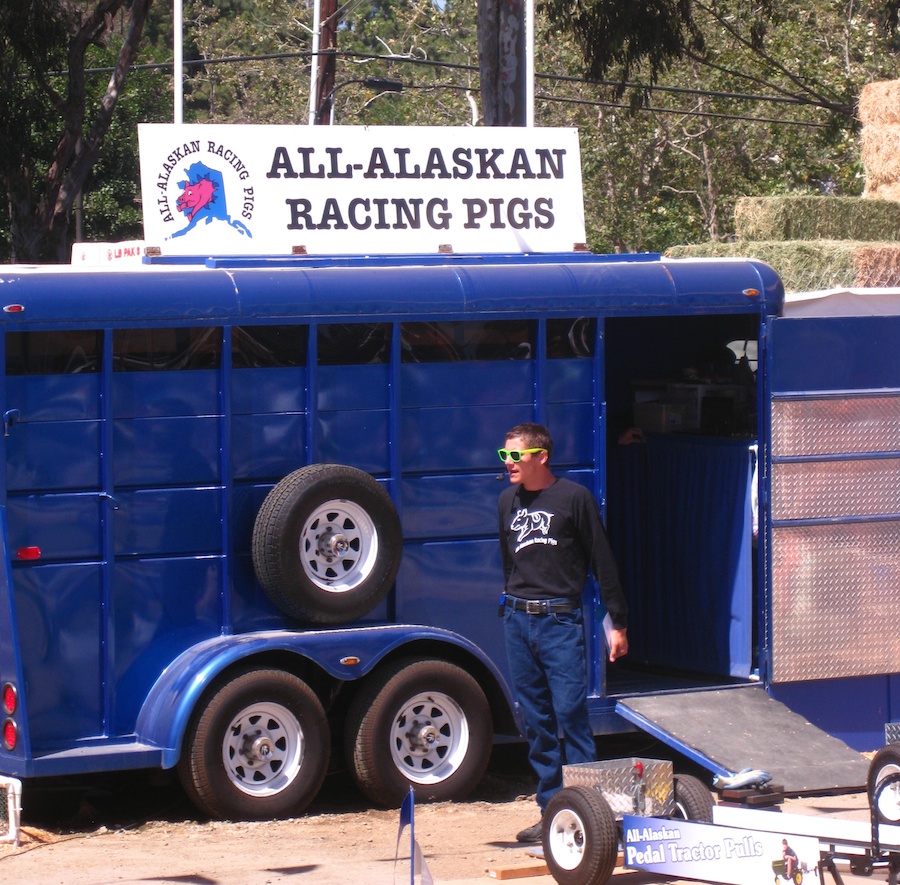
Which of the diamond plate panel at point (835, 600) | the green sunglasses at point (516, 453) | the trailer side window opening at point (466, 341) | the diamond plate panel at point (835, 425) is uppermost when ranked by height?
the trailer side window opening at point (466, 341)

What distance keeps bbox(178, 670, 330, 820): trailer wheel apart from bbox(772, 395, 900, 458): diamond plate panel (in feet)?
9.26

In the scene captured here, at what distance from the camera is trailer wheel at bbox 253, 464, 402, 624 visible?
682 centimetres

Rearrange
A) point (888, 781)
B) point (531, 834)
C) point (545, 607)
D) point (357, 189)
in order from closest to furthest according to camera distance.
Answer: point (888, 781), point (545, 607), point (531, 834), point (357, 189)

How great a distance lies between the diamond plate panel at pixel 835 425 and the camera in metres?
7.93

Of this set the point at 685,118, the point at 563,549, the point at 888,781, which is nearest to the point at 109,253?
the point at 563,549

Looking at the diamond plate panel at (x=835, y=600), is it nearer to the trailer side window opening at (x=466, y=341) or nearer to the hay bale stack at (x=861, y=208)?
the trailer side window opening at (x=466, y=341)

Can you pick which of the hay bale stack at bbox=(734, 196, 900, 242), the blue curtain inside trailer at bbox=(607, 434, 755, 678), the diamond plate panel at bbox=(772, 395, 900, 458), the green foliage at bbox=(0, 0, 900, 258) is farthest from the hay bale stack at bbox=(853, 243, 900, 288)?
the green foliage at bbox=(0, 0, 900, 258)

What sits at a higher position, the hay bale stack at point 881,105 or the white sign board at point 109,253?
the hay bale stack at point 881,105

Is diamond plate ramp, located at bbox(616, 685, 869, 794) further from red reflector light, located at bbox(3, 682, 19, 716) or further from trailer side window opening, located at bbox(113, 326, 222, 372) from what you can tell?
red reflector light, located at bbox(3, 682, 19, 716)

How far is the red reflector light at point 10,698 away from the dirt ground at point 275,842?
0.58 m

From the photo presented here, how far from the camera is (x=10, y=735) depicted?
21.6 feet

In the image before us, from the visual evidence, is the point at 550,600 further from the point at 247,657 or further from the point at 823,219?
the point at 823,219

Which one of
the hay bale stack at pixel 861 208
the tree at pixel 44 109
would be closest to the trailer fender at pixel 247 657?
the hay bale stack at pixel 861 208

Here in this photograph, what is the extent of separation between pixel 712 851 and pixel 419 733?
220 cm
